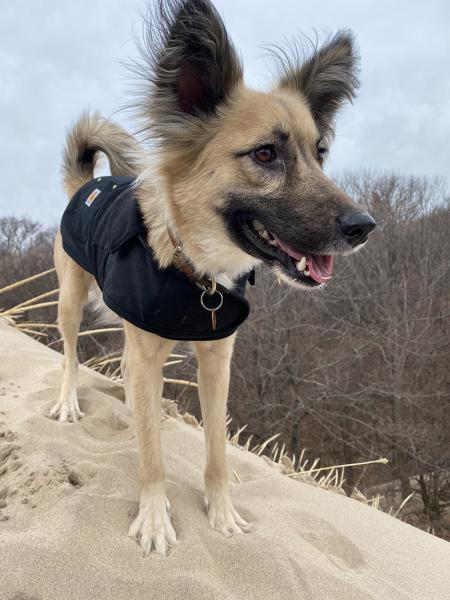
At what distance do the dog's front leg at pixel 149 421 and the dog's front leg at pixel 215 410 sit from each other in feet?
0.90

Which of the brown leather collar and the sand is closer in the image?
the sand

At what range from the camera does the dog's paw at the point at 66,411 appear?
379 centimetres

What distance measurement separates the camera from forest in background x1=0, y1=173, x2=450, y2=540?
19.4 meters

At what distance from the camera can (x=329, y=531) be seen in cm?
309

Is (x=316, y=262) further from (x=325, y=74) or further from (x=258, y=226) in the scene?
(x=325, y=74)

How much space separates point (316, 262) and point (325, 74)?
166 cm

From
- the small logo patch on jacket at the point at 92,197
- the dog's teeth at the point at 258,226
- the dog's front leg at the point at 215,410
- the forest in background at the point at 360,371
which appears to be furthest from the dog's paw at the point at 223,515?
the forest in background at the point at 360,371

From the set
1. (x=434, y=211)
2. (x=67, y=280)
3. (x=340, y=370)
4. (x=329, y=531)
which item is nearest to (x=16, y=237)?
(x=340, y=370)

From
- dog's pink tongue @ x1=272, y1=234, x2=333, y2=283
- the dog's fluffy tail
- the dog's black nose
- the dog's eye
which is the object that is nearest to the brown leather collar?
dog's pink tongue @ x1=272, y1=234, x2=333, y2=283

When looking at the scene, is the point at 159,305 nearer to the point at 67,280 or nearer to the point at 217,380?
the point at 217,380

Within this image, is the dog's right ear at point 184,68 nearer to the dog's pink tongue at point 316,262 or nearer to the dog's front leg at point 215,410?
the dog's pink tongue at point 316,262

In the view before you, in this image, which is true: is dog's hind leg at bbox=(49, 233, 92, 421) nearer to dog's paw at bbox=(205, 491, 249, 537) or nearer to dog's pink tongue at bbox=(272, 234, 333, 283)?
dog's paw at bbox=(205, 491, 249, 537)

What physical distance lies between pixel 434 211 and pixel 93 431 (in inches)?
1187

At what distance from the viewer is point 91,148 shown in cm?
489
